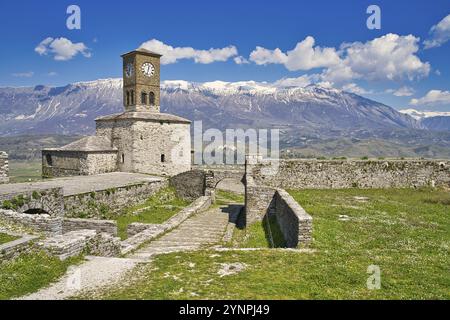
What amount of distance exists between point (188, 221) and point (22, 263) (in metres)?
13.5

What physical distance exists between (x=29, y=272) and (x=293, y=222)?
27.6 feet

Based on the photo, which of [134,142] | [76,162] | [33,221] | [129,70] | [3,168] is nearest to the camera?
[33,221]

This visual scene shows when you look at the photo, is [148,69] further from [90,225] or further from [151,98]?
[90,225]

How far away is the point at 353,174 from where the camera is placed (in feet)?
83.7

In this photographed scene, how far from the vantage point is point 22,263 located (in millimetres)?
9453

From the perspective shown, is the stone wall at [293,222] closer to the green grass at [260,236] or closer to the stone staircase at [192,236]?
the green grass at [260,236]

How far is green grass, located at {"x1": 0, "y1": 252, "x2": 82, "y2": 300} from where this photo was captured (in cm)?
818

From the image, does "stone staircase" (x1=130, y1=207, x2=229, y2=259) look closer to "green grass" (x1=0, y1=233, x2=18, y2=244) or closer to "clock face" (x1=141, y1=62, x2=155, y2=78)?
"green grass" (x1=0, y1=233, x2=18, y2=244)

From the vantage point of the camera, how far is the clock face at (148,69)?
1784 inches

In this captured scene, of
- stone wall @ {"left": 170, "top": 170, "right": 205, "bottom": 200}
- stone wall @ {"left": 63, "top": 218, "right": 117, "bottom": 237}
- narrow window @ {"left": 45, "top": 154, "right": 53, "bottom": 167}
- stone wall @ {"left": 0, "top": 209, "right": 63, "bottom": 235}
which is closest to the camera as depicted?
stone wall @ {"left": 0, "top": 209, "right": 63, "bottom": 235}

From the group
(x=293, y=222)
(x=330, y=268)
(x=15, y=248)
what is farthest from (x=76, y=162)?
(x=330, y=268)

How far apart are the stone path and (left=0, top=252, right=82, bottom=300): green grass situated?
256 millimetres

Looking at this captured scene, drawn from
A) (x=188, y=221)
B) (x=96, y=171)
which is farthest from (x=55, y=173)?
(x=188, y=221)

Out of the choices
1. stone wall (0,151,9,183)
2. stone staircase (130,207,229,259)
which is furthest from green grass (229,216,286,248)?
stone wall (0,151,9,183)
